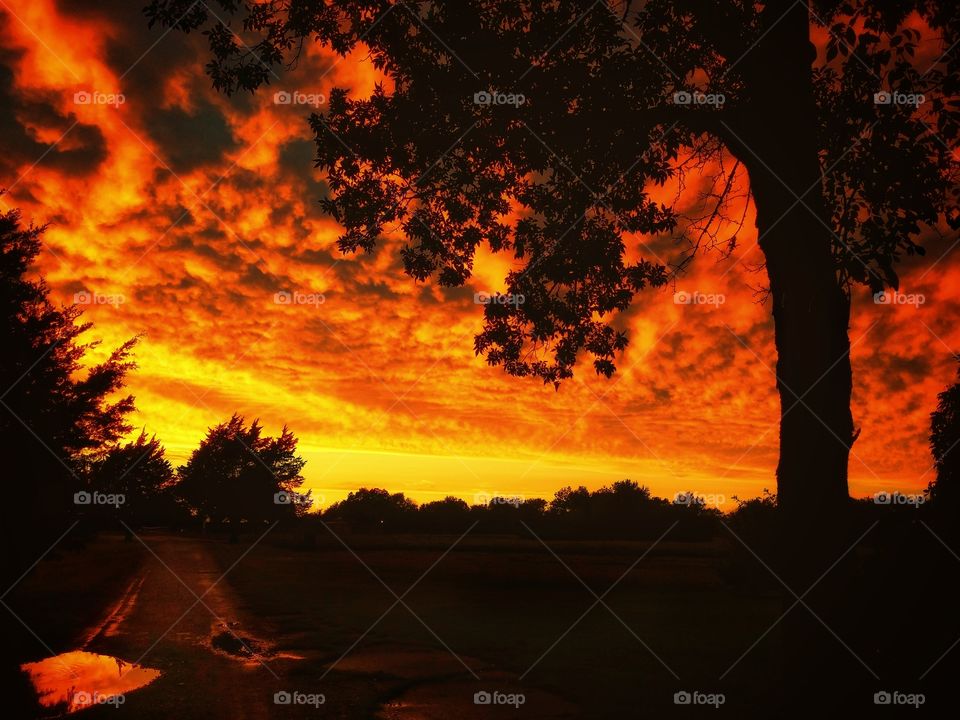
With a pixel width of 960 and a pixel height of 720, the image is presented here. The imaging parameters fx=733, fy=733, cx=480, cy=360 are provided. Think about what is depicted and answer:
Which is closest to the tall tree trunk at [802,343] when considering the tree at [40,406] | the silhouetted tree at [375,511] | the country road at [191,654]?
the country road at [191,654]

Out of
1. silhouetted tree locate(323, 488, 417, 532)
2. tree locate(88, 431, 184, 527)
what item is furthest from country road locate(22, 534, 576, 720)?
silhouetted tree locate(323, 488, 417, 532)

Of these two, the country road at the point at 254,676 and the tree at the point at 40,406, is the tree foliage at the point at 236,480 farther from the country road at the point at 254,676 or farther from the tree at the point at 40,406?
the country road at the point at 254,676

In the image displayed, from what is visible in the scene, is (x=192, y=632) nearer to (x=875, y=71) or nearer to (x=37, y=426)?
(x=37, y=426)

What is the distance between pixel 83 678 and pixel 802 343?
31.7ft

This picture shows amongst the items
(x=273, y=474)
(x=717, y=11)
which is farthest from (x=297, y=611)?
(x=273, y=474)

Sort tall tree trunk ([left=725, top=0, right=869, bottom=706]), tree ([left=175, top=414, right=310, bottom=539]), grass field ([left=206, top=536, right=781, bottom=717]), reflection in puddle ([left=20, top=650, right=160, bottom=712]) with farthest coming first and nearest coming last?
tree ([left=175, top=414, right=310, bottom=539]), grass field ([left=206, top=536, right=781, bottom=717]), reflection in puddle ([left=20, top=650, right=160, bottom=712]), tall tree trunk ([left=725, top=0, right=869, bottom=706])

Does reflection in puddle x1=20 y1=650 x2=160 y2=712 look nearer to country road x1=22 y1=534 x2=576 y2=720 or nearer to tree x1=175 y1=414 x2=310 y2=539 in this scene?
country road x1=22 y1=534 x2=576 y2=720

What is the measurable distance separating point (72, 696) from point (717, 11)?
11205mm

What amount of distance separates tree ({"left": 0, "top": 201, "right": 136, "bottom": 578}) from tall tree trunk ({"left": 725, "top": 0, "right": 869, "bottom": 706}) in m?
15.2

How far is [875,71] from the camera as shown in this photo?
9.52m

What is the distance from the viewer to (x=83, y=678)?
922 cm

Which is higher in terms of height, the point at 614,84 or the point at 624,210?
the point at 614,84

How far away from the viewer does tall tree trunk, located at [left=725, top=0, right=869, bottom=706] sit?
7.84 metres

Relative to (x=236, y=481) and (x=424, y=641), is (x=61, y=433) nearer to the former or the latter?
(x=424, y=641)
